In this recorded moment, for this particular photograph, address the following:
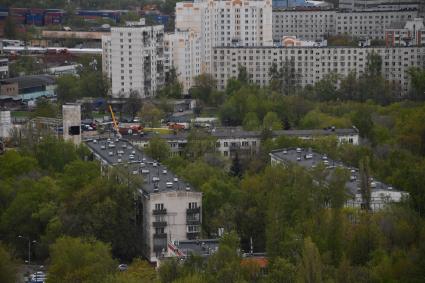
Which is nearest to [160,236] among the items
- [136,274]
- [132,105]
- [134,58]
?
[136,274]

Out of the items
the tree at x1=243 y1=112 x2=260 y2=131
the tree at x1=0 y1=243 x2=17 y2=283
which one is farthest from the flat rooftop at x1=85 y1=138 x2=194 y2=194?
the tree at x1=243 y1=112 x2=260 y2=131

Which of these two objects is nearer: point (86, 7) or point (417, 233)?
point (417, 233)

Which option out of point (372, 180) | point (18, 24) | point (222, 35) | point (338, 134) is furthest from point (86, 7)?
point (372, 180)

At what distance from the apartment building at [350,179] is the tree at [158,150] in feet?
5.44

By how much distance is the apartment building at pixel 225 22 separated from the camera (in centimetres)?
3534

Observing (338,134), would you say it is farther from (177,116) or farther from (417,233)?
(417,233)

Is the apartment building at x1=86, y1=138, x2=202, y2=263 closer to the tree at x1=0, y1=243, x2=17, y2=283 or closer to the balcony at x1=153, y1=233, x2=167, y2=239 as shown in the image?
the balcony at x1=153, y1=233, x2=167, y2=239

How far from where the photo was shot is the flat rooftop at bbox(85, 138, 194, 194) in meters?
20.5

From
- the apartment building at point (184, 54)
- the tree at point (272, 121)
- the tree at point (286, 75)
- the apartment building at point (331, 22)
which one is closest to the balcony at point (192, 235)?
the tree at point (272, 121)

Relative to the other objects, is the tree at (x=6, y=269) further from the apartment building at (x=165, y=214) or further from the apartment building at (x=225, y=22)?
the apartment building at (x=225, y=22)

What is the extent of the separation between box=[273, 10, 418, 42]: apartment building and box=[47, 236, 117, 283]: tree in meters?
25.9

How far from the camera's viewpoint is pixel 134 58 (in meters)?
32.8

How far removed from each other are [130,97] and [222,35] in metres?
4.27

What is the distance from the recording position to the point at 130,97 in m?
32.4
